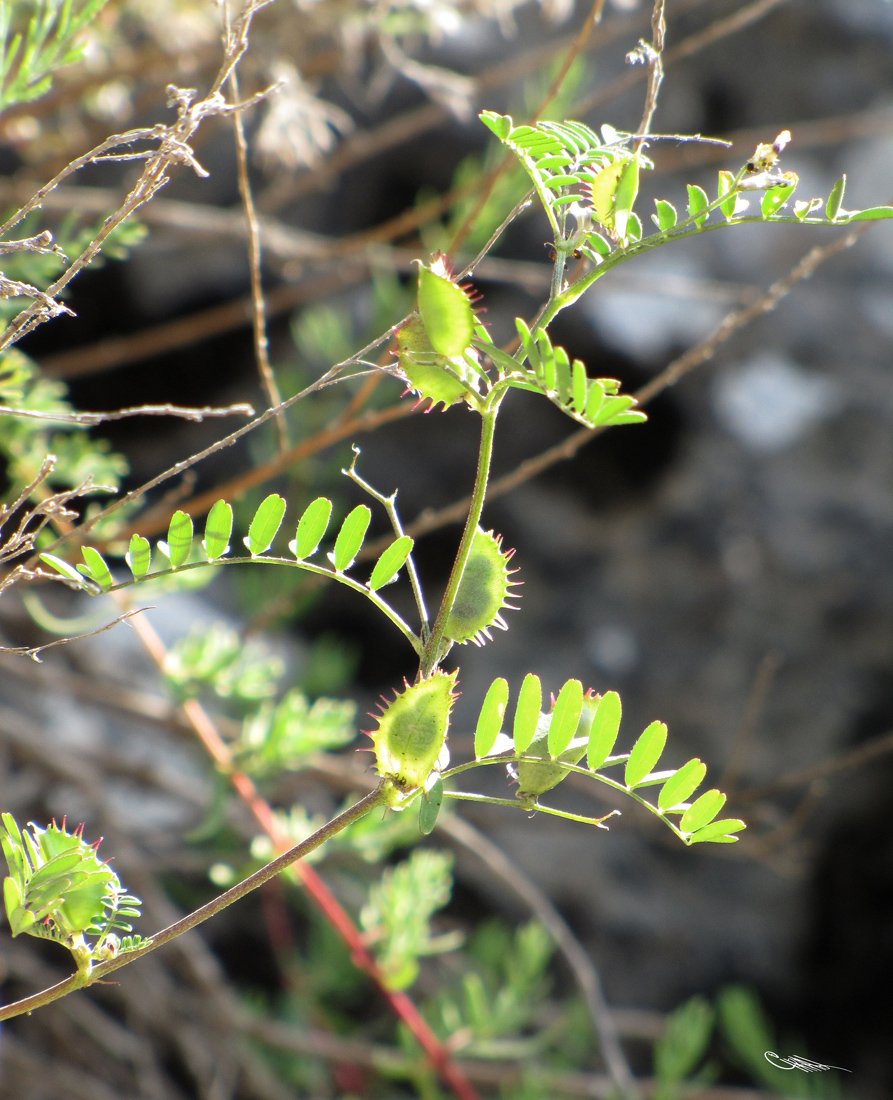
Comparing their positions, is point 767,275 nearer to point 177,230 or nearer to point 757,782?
point 757,782

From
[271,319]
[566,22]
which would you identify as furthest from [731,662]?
[566,22]

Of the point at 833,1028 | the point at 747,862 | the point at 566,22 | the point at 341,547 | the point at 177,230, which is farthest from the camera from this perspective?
the point at 566,22

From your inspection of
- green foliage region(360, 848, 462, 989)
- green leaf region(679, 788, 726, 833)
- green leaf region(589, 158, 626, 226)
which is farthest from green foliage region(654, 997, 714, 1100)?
green leaf region(589, 158, 626, 226)

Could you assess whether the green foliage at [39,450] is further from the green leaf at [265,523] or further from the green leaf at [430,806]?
the green leaf at [430,806]

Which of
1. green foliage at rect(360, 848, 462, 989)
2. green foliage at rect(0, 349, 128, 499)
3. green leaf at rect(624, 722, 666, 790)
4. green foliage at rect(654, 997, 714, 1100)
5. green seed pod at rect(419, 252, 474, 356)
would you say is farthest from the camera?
green foliage at rect(654, 997, 714, 1100)

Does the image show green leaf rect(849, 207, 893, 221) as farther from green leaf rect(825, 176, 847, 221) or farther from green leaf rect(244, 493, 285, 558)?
green leaf rect(244, 493, 285, 558)

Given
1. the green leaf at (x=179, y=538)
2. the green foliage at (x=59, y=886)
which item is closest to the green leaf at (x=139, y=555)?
the green leaf at (x=179, y=538)
